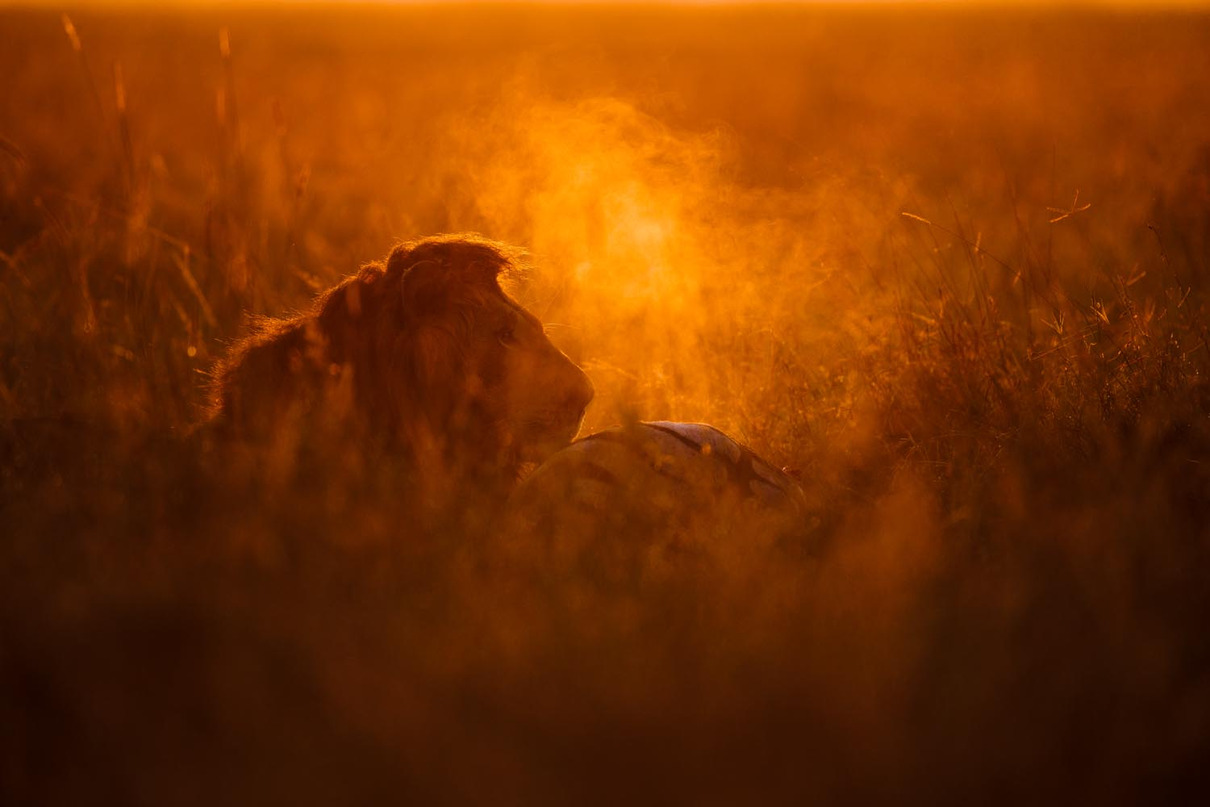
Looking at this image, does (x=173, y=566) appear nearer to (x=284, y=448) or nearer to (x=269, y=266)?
(x=284, y=448)

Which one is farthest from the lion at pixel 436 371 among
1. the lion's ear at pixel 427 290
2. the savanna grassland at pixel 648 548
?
the savanna grassland at pixel 648 548

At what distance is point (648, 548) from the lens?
327 cm

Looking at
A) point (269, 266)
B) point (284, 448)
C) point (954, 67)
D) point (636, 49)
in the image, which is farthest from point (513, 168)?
point (636, 49)

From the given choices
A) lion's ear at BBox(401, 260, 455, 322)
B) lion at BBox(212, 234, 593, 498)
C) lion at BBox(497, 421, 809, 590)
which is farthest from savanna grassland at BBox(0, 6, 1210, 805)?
lion's ear at BBox(401, 260, 455, 322)

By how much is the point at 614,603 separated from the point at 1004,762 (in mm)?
942

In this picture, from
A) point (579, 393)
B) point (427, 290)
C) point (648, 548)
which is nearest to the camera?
point (648, 548)

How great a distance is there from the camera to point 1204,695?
2.51m

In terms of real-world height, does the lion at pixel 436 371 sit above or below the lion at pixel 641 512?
above

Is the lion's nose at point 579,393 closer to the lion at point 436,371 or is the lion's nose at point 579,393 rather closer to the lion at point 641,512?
the lion at point 436,371

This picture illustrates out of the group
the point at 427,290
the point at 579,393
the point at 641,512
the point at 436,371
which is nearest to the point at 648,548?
the point at 641,512

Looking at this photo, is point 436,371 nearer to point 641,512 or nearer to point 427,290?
point 427,290

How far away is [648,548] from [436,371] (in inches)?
33.0

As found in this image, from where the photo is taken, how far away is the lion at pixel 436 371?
364cm

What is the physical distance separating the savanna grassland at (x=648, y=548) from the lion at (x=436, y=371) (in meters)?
0.20
